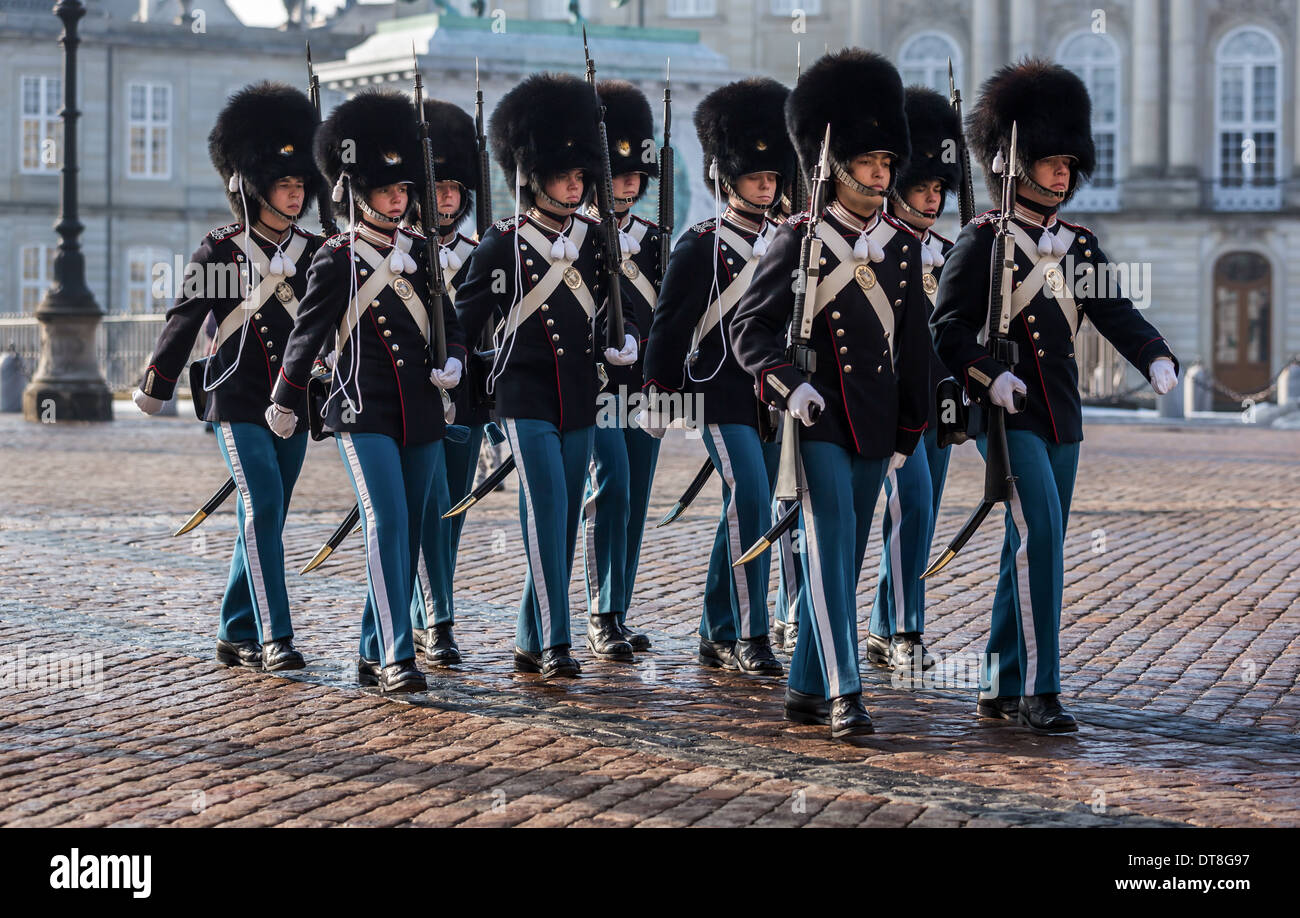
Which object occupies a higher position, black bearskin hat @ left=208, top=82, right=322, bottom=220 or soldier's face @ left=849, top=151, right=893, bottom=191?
black bearskin hat @ left=208, top=82, right=322, bottom=220

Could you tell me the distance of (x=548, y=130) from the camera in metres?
7.26

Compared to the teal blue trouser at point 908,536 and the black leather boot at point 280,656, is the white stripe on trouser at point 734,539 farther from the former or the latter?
the black leather boot at point 280,656

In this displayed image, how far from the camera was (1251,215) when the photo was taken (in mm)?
42344

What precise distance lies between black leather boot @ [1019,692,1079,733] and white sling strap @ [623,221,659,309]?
8.08ft

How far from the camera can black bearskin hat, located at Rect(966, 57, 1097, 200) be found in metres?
6.34

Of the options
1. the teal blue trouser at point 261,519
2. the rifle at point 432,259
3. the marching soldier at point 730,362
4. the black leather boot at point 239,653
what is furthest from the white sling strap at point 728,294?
the black leather boot at point 239,653

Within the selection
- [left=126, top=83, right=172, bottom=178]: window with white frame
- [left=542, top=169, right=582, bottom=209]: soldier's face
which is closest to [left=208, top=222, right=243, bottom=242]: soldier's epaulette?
[left=542, top=169, right=582, bottom=209]: soldier's face

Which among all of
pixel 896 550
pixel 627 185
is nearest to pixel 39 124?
pixel 627 185

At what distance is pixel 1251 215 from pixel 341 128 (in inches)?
1503

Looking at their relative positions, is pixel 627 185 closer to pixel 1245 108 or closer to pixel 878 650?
pixel 878 650

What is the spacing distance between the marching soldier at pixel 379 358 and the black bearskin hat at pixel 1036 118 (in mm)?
1878

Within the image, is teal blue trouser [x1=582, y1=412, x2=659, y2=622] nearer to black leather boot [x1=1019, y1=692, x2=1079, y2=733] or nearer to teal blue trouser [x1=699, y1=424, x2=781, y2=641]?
teal blue trouser [x1=699, y1=424, x2=781, y2=641]
